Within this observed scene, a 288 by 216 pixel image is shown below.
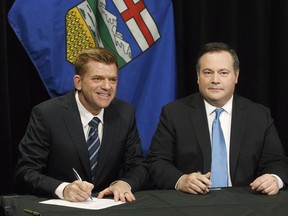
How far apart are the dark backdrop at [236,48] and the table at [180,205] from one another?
1.49 metres

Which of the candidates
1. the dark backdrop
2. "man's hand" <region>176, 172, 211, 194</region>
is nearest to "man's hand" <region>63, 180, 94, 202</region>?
"man's hand" <region>176, 172, 211, 194</region>

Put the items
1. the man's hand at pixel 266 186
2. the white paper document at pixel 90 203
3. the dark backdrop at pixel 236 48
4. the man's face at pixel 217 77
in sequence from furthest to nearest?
the dark backdrop at pixel 236 48 < the man's face at pixel 217 77 < the man's hand at pixel 266 186 < the white paper document at pixel 90 203

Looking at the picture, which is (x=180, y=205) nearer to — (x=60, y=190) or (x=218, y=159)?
(x=60, y=190)

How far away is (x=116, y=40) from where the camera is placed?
3.70 m

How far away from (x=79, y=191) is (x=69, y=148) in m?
0.65

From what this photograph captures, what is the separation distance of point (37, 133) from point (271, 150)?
4.33 feet

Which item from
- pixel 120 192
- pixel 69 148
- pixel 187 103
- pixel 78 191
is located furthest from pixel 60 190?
pixel 187 103

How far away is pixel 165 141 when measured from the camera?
3186mm

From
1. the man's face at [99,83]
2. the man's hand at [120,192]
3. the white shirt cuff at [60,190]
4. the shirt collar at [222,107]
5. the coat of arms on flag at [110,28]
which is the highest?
the coat of arms on flag at [110,28]

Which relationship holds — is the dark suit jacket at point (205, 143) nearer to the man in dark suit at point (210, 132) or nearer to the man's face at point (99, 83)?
the man in dark suit at point (210, 132)

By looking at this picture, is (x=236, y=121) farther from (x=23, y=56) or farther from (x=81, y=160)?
(x=23, y=56)

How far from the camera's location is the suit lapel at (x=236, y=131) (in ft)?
10.1

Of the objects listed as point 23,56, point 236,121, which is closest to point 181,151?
point 236,121

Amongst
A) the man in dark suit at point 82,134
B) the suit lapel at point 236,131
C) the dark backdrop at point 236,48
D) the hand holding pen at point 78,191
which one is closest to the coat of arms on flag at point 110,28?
the dark backdrop at point 236,48
